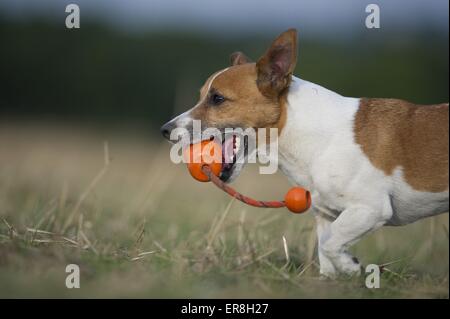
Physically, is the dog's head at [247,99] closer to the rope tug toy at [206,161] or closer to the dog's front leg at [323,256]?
the rope tug toy at [206,161]

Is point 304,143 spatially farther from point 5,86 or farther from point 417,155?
point 5,86

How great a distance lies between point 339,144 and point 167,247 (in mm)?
1630

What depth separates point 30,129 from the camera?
1440 centimetres

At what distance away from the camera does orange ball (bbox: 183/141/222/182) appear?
5031 mm

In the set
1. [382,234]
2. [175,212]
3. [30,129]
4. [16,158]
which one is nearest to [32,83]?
[30,129]

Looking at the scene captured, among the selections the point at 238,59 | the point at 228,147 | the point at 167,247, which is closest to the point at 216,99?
the point at 228,147

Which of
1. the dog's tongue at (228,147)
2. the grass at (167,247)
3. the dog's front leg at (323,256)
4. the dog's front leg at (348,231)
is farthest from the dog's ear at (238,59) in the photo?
the dog's front leg at (348,231)

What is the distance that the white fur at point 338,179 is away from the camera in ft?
15.7

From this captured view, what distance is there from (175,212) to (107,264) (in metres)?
3.64

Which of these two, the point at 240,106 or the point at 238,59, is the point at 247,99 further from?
the point at 238,59

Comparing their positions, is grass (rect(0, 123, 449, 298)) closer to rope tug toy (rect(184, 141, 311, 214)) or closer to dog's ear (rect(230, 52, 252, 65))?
rope tug toy (rect(184, 141, 311, 214))

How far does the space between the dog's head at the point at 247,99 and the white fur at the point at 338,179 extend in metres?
0.14

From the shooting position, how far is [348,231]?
15.8 feet

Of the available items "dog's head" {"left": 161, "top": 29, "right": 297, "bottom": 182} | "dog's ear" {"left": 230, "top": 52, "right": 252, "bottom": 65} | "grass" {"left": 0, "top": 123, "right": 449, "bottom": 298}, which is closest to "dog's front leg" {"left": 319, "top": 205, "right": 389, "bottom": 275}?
"grass" {"left": 0, "top": 123, "right": 449, "bottom": 298}
